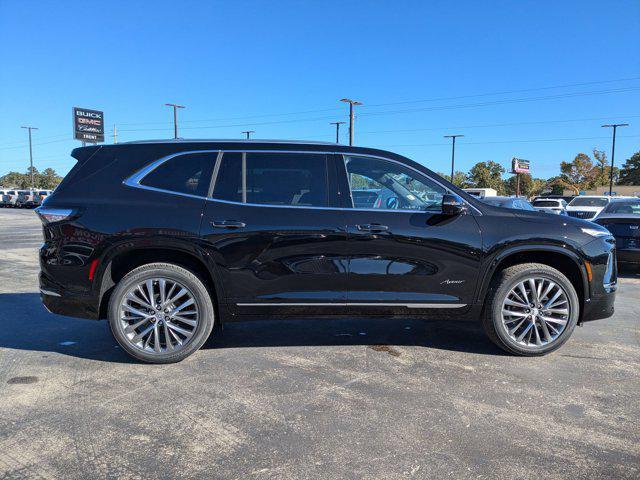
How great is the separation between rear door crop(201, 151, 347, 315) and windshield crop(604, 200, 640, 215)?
7.93 metres

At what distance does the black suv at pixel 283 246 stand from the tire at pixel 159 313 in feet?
0.04

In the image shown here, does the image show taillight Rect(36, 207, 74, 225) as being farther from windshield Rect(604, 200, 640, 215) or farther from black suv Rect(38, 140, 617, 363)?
windshield Rect(604, 200, 640, 215)

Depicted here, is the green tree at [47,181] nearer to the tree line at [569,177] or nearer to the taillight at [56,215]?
the tree line at [569,177]

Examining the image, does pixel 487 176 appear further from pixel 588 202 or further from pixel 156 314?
pixel 156 314

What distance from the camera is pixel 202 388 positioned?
3.62 meters

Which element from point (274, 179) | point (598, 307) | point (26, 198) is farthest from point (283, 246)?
point (26, 198)

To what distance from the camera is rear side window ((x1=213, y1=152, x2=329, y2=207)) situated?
414 centimetres

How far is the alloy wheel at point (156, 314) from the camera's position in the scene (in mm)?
4047

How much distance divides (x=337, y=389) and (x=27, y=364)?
273 centimetres

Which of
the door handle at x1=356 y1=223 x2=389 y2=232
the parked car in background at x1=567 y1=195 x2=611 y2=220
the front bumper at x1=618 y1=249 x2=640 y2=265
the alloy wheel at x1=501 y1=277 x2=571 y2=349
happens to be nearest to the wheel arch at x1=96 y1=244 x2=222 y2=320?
A: the door handle at x1=356 y1=223 x2=389 y2=232

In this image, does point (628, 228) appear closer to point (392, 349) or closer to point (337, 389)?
point (392, 349)

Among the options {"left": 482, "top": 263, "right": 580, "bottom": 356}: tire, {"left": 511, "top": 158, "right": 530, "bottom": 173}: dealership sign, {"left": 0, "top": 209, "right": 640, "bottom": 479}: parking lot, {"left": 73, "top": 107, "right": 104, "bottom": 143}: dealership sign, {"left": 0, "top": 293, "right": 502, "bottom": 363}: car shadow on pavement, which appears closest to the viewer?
{"left": 0, "top": 209, "right": 640, "bottom": 479}: parking lot

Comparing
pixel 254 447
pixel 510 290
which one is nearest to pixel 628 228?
pixel 510 290

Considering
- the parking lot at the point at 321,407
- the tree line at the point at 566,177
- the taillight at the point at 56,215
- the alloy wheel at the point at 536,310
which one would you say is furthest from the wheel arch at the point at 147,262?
the tree line at the point at 566,177
